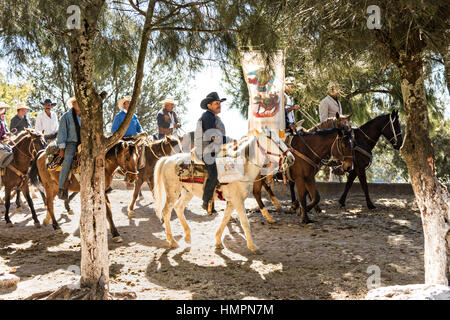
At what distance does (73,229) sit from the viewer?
9781 mm

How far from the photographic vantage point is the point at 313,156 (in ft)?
31.8

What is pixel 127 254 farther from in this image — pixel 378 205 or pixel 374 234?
pixel 378 205

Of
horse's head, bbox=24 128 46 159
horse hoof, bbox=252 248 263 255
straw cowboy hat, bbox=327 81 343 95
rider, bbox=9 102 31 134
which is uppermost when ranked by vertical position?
straw cowboy hat, bbox=327 81 343 95

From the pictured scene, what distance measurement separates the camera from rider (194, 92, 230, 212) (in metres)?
7.50

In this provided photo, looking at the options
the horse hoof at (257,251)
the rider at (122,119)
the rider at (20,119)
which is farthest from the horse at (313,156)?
the rider at (20,119)

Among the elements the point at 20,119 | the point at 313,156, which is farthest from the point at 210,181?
the point at 20,119

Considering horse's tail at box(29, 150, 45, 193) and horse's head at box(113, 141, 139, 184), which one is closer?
horse's head at box(113, 141, 139, 184)

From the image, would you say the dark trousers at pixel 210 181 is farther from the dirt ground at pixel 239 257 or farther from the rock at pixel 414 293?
the rock at pixel 414 293

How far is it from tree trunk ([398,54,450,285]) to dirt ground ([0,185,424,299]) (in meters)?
0.67

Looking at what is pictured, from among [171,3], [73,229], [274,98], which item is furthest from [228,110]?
[171,3]

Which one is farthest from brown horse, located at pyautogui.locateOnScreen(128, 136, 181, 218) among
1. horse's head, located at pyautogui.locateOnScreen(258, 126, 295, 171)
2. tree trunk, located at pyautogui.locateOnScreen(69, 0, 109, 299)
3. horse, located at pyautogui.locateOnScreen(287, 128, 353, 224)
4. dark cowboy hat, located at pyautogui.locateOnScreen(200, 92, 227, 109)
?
tree trunk, located at pyautogui.locateOnScreen(69, 0, 109, 299)

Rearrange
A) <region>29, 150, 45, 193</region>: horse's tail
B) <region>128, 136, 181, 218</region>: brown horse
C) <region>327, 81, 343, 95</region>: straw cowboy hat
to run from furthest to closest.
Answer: <region>128, 136, 181, 218</region>: brown horse → <region>327, 81, 343, 95</region>: straw cowboy hat → <region>29, 150, 45, 193</region>: horse's tail

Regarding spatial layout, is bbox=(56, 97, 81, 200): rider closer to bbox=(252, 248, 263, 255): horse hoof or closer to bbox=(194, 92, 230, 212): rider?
bbox=(194, 92, 230, 212): rider

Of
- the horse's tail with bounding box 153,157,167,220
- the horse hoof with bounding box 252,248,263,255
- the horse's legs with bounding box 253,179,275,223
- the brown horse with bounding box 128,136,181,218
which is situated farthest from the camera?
the brown horse with bounding box 128,136,181,218
